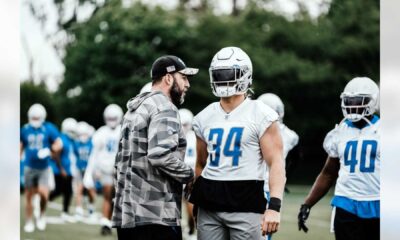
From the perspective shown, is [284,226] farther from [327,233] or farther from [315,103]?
[315,103]

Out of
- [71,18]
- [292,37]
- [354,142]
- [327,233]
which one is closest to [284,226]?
[327,233]

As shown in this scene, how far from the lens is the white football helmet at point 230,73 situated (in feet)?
13.6

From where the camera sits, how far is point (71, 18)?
23.8 m

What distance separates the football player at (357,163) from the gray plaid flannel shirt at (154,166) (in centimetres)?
114

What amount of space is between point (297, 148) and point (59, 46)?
18.1m

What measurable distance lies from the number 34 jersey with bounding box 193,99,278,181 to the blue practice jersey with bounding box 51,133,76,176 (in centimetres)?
706

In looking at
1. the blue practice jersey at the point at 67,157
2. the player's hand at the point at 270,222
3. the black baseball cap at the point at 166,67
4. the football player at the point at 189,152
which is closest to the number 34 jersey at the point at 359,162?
the player's hand at the point at 270,222

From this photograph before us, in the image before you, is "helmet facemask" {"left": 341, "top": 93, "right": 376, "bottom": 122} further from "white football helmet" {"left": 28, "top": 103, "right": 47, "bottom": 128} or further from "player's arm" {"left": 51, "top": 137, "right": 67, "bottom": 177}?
"white football helmet" {"left": 28, "top": 103, "right": 47, "bottom": 128}

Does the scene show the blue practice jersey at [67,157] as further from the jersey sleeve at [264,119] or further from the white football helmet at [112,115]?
the jersey sleeve at [264,119]

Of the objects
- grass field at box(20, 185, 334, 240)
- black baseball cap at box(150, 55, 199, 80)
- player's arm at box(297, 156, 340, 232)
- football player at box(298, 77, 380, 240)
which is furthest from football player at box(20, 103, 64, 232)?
black baseball cap at box(150, 55, 199, 80)

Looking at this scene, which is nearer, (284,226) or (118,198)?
(118,198)

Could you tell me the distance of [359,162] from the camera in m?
4.64
